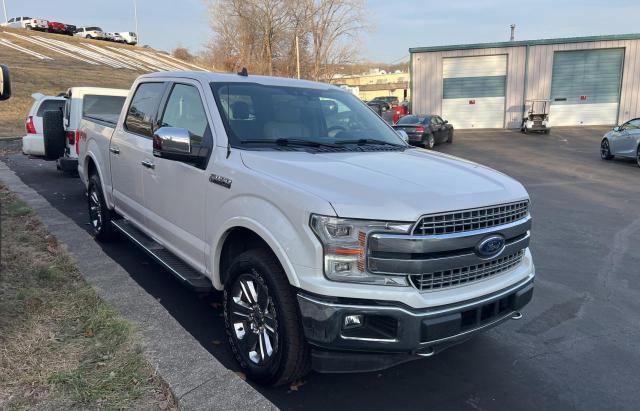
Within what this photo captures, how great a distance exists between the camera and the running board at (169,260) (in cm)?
378

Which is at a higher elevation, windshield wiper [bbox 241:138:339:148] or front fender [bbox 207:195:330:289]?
windshield wiper [bbox 241:138:339:148]

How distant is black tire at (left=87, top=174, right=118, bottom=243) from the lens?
5945 mm

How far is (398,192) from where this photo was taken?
2.82 meters

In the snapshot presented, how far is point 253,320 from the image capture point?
3.25 meters

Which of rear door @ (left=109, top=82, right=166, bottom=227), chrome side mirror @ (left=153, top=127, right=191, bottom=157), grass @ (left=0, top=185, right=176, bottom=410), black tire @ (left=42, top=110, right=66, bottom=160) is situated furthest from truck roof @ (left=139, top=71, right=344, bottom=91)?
black tire @ (left=42, top=110, right=66, bottom=160)

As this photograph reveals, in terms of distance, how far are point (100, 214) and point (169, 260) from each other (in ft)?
7.52

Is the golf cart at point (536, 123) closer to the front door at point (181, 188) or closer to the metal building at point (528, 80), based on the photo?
the metal building at point (528, 80)

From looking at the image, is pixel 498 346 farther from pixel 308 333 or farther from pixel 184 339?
pixel 184 339

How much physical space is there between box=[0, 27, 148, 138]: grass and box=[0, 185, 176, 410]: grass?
18.2 metres

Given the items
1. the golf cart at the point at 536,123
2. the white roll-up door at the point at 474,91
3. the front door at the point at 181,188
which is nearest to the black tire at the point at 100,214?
the front door at the point at 181,188

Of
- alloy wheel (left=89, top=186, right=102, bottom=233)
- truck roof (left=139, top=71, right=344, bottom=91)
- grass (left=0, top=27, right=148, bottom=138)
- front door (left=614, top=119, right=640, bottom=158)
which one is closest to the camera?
truck roof (left=139, top=71, right=344, bottom=91)

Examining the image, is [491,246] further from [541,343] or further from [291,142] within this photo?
[291,142]

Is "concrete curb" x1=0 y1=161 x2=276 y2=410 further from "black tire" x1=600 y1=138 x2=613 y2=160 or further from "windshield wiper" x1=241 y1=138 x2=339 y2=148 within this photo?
"black tire" x1=600 y1=138 x2=613 y2=160

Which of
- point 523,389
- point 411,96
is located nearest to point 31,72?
point 411,96
